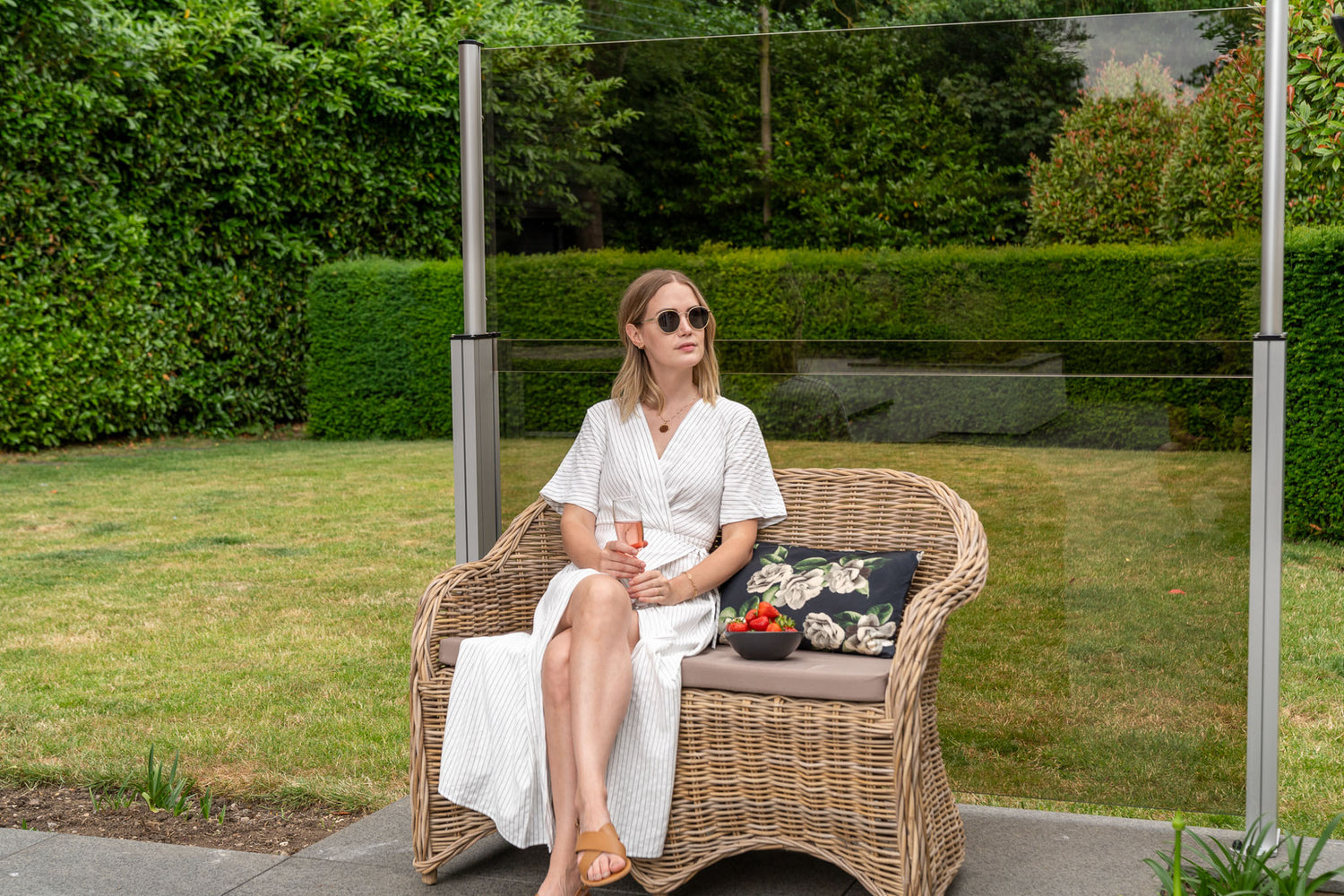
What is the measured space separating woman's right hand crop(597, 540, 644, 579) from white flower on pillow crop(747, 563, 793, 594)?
28 cm

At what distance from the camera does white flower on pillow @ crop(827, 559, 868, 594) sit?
295 cm

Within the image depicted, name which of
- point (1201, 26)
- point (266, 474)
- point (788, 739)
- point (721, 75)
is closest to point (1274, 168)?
point (1201, 26)

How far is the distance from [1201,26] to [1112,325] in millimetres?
733

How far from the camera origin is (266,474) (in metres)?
9.14

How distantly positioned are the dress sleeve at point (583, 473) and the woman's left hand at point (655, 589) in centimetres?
33

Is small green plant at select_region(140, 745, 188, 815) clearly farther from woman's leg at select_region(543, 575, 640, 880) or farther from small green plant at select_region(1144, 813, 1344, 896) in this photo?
small green plant at select_region(1144, 813, 1344, 896)

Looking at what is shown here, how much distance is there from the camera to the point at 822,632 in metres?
2.89

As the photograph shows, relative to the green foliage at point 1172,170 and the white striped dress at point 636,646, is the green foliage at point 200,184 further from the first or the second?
the white striped dress at point 636,646

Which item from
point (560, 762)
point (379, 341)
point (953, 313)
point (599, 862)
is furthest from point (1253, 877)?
point (379, 341)

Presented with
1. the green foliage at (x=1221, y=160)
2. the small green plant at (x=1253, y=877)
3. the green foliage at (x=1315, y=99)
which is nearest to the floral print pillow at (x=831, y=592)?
the small green plant at (x=1253, y=877)

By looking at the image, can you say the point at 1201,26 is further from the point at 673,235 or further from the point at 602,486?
the point at 602,486

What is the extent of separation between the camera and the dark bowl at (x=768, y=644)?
2.72 m

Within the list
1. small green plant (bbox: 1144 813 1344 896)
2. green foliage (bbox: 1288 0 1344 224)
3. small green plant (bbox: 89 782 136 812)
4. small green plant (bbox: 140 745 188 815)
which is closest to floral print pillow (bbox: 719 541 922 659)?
small green plant (bbox: 1144 813 1344 896)

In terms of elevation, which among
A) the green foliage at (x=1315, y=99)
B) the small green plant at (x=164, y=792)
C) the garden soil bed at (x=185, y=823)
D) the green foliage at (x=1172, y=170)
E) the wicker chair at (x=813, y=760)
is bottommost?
the garden soil bed at (x=185, y=823)
